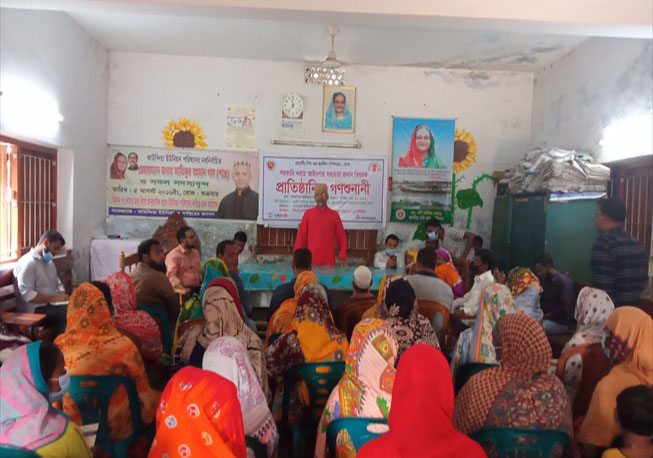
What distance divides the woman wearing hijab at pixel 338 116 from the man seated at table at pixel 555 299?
329 cm

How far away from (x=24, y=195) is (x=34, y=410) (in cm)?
374

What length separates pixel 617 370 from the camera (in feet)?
6.02

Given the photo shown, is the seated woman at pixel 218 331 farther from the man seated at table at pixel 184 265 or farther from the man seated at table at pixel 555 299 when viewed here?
the man seated at table at pixel 555 299

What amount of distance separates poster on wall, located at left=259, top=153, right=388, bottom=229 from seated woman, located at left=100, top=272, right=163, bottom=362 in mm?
3533

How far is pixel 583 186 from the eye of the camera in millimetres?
4473

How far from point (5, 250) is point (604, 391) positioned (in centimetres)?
467

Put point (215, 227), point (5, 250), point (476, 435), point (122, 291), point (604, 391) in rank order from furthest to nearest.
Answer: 1. point (215, 227)
2. point (5, 250)
3. point (122, 291)
4. point (604, 391)
5. point (476, 435)

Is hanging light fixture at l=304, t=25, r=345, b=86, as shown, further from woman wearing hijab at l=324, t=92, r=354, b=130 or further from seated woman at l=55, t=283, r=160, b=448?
seated woman at l=55, t=283, r=160, b=448

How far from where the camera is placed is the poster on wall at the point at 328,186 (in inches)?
241

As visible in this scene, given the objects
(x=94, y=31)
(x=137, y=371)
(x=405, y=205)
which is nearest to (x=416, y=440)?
(x=137, y=371)

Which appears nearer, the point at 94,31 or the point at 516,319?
the point at 516,319

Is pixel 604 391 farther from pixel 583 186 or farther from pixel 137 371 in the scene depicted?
pixel 583 186

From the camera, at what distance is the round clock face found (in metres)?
6.13

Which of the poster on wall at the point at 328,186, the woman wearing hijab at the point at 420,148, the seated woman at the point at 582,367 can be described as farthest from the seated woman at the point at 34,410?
the woman wearing hijab at the point at 420,148
